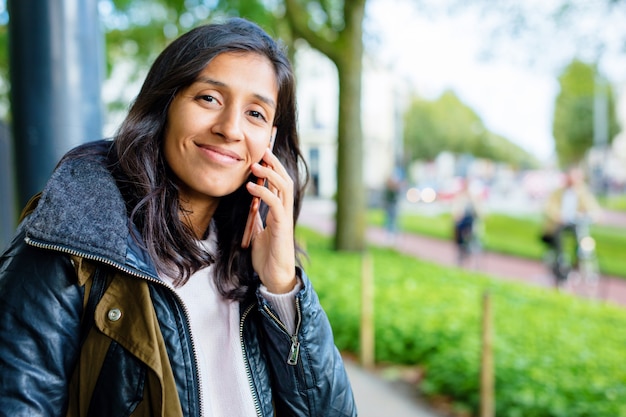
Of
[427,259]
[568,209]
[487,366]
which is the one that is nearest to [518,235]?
[427,259]

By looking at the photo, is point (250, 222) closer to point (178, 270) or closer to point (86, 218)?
point (178, 270)

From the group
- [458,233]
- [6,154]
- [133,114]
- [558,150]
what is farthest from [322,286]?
[558,150]

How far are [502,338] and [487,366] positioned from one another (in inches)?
69.3

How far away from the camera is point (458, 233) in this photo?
13773 mm

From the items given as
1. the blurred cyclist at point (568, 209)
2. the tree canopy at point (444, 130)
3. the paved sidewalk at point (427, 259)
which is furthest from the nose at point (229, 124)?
the tree canopy at point (444, 130)

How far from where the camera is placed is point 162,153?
1.43m

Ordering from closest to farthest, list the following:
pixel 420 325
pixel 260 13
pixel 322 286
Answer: pixel 420 325, pixel 322 286, pixel 260 13

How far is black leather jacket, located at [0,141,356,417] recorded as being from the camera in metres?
1.11

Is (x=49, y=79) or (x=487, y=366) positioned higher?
(x=49, y=79)

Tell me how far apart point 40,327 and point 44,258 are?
4.9 inches

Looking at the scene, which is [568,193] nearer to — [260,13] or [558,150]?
[260,13]

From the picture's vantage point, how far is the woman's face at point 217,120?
1361mm

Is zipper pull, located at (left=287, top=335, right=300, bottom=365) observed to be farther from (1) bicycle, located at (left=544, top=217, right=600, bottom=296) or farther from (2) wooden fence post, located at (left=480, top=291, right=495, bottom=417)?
(1) bicycle, located at (left=544, top=217, right=600, bottom=296)

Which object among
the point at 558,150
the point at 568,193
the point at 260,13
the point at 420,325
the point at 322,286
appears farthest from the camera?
the point at 558,150
